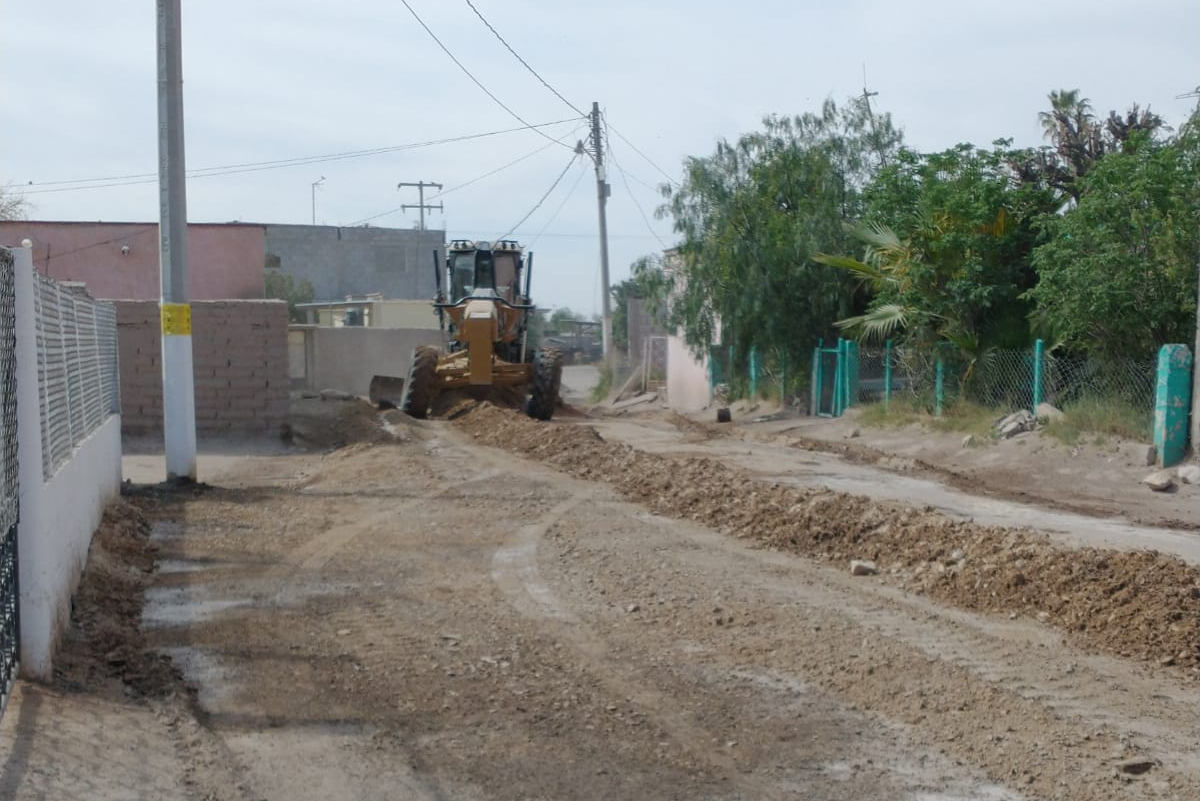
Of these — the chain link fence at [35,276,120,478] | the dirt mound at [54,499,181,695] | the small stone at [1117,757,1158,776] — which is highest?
the chain link fence at [35,276,120,478]

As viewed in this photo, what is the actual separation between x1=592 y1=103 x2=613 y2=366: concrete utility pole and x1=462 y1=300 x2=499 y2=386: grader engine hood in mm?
15537

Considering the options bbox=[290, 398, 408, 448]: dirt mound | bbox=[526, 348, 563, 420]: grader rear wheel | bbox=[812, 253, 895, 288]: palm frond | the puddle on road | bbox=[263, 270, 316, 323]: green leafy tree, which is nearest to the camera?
the puddle on road

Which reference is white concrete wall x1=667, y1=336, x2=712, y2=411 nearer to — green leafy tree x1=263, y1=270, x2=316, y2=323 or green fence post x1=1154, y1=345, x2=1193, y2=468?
green fence post x1=1154, y1=345, x2=1193, y2=468

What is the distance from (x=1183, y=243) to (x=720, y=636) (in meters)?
12.0

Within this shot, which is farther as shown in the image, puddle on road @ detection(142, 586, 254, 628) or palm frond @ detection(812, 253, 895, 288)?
palm frond @ detection(812, 253, 895, 288)

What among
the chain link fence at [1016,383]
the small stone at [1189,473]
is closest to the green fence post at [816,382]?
the chain link fence at [1016,383]

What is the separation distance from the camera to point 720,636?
7.78 meters

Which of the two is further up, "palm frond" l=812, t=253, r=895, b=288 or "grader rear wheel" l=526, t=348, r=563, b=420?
"palm frond" l=812, t=253, r=895, b=288

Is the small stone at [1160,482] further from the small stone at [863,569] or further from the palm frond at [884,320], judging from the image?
the small stone at [863,569]

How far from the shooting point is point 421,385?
23.6 metres

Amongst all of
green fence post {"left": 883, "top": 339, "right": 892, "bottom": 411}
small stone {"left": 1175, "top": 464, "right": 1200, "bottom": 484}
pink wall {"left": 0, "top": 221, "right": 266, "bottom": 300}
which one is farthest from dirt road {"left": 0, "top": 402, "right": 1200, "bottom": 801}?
pink wall {"left": 0, "top": 221, "right": 266, "bottom": 300}

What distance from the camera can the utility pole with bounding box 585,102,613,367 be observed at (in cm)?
3972

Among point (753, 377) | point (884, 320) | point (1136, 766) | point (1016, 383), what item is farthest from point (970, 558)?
point (753, 377)

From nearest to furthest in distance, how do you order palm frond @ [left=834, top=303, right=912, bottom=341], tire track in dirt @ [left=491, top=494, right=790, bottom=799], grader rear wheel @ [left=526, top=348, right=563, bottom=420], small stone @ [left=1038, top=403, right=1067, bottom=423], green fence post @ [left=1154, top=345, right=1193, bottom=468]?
tire track in dirt @ [left=491, top=494, right=790, bottom=799], green fence post @ [left=1154, top=345, right=1193, bottom=468], small stone @ [left=1038, top=403, right=1067, bottom=423], palm frond @ [left=834, top=303, right=912, bottom=341], grader rear wheel @ [left=526, top=348, right=563, bottom=420]
